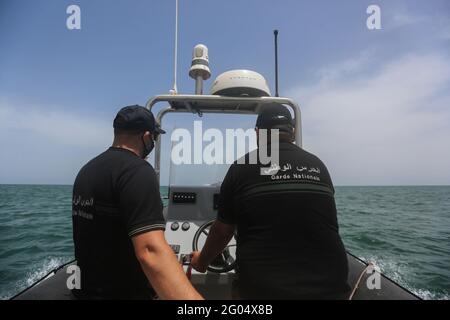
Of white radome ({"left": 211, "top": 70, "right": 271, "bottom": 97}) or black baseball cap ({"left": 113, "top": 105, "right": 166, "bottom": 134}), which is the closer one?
black baseball cap ({"left": 113, "top": 105, "right": 166, "bottom": 134})

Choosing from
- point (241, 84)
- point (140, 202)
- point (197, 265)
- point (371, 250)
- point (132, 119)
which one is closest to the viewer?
point (140, 202)

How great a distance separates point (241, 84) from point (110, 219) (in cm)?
202

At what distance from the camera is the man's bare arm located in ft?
3.35

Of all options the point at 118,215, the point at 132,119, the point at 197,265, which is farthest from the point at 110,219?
the point at 197,265

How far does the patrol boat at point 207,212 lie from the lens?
93.0 inches

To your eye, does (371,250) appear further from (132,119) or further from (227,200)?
(132,119)

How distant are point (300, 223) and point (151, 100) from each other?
234 centimetres

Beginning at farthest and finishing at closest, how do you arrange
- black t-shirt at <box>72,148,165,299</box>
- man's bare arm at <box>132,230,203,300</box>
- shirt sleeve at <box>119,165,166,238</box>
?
black t-shirt at <box>72,148,165,299</box>
shirt sleeve at <box>119,165,166,238</box>
man's bare arm at <box>132,230,203,300</box>

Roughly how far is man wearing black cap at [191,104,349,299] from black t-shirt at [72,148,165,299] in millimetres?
505

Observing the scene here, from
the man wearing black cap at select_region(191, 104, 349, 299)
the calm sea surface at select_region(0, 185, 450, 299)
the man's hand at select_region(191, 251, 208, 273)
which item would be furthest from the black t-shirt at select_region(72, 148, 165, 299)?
the calm sea surface at select_region(0, 185, 450, 299)

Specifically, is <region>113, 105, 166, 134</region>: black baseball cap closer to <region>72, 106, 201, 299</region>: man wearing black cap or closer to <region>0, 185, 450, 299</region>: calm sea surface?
<region>72, 106, 201, 299</region>: man wearing black cap

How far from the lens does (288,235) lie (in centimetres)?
129

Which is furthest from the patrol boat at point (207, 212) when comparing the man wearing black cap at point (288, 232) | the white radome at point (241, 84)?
the man wearing black cap at point (288, 232)
